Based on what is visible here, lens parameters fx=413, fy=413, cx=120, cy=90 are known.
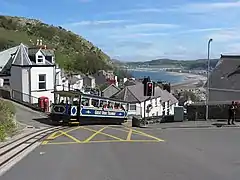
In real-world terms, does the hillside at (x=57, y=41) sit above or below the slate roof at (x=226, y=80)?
above

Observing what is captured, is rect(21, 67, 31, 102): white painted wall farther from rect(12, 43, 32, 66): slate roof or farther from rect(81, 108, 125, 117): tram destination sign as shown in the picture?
rect(81, 108, 125, 117): tram destination sign

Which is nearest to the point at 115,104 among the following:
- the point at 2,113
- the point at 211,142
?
the point at 2,113

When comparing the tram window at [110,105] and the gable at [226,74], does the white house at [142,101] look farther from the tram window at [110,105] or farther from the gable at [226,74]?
the tram window at [110,105]

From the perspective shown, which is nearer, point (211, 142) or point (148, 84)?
point (211, 142)

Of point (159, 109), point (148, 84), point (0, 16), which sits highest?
point (0, 16)

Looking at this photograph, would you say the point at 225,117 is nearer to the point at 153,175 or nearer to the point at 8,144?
the point at 8,144

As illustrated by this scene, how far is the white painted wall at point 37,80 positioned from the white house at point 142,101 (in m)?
21.5

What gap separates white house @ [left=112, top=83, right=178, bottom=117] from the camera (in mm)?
66562

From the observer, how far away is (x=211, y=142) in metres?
18.4

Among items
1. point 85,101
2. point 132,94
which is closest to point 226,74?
point 132,94

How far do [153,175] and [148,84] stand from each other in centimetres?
1754

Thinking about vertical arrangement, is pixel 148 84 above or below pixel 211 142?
above

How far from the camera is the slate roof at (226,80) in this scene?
48156mm

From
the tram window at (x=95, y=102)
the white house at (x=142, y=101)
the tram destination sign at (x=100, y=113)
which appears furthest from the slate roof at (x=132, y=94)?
the tram window at (x=95, y=102)
